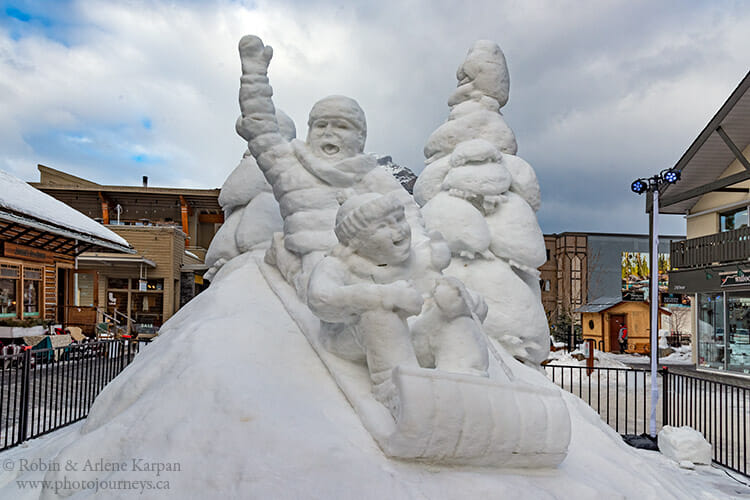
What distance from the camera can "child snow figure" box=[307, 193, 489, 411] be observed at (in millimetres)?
2838

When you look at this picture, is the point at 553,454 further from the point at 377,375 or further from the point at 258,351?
the point at 258,351

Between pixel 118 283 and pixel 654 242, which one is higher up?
pixel 654 242

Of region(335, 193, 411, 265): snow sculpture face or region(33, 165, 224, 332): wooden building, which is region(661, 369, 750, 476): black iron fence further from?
region(33, 165, 224, 332): wooden building

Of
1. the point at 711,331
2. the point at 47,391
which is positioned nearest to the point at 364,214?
the point at 47,391

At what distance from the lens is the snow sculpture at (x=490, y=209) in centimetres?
564

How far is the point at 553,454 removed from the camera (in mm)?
2775

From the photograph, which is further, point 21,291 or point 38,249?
point 38,249

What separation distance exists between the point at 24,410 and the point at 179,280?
13928 mm

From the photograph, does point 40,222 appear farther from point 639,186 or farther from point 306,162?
point 639,186

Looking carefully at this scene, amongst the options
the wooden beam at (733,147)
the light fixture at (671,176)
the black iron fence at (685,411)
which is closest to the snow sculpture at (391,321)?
the black iron fence at (685,411)

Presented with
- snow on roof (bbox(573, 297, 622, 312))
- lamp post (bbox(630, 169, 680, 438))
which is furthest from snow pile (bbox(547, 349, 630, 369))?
lamp post (bbox(630, 169, 680, 438))

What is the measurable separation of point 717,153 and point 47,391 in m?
16.4

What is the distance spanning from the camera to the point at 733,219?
16.3m

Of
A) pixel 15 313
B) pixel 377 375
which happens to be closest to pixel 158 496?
pixel 377 375
